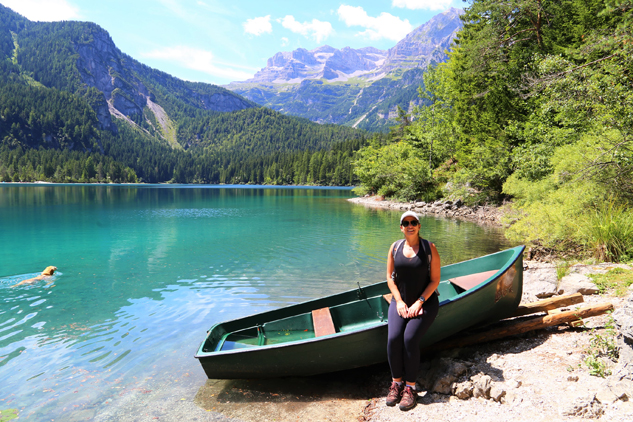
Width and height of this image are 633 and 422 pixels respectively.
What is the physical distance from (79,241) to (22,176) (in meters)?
154

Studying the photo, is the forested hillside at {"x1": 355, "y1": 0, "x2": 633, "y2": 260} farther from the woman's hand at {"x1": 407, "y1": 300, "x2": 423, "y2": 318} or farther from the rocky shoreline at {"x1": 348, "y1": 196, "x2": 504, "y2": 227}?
the woman's hand at {"x1": 407, "y1": 300, "x2": 423, "y2": 318}

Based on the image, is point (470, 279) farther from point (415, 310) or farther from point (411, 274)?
point (411, 274)

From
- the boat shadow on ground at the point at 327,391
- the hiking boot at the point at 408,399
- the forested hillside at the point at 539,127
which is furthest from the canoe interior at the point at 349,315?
the forested hillside at the point at 539,127

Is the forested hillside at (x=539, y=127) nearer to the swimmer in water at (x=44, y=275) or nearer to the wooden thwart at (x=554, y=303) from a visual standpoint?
the wooden thwart at (x=554, y=303)

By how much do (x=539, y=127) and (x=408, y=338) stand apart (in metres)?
21.3

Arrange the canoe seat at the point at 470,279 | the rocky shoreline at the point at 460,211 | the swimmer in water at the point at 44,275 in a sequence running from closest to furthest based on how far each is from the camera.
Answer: the canoe seat at the point at 470,279 < the swimmer in water at the point at 44,275 < the rocky shoreline at the point at 460,211

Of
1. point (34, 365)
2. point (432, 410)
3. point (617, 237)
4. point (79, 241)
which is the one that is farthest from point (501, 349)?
point (79, 241)

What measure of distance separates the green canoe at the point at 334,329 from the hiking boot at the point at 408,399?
27.1 inches

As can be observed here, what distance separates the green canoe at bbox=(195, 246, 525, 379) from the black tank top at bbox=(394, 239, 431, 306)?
2.29ft

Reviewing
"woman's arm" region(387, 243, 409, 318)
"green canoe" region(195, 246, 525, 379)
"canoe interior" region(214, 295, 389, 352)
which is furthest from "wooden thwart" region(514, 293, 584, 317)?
"woman's arm" region(387, 243, 409, 318)

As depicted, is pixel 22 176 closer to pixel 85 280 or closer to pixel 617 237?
pixel 85 280

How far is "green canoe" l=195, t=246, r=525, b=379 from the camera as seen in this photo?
529 cm

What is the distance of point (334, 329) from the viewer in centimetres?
623

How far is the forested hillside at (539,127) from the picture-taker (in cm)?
984
